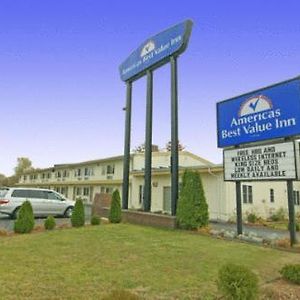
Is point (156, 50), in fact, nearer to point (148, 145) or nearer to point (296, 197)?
point (148, 145)

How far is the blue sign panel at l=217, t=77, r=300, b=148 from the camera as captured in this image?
10562 mm

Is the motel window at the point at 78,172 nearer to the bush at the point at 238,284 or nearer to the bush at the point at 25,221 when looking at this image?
the bush at the point at 25,221

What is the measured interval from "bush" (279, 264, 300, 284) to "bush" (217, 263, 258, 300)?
5.16ft

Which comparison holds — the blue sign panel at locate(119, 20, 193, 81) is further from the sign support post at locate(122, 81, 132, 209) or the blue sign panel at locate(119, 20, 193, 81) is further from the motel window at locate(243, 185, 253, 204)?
the motel window at locate(243, 185, 253, 204)

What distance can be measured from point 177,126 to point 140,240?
5587 millimetres

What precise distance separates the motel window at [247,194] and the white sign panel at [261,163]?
1157cm

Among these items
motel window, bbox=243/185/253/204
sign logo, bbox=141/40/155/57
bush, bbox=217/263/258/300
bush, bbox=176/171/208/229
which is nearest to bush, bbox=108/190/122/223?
bush, bbox=176/171/208/229

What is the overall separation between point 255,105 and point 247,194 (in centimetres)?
1318

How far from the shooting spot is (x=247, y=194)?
23672mm

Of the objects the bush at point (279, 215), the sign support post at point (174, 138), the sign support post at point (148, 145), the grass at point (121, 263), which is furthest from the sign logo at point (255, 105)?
the bush at point (279, 215)

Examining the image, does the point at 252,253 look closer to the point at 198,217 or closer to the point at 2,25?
the point at 198,217

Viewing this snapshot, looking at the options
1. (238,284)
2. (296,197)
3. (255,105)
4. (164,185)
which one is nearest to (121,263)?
(238,284)

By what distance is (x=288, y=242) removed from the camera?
34.3 feet

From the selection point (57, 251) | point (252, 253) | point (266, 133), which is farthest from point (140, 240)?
point (266, 133)
